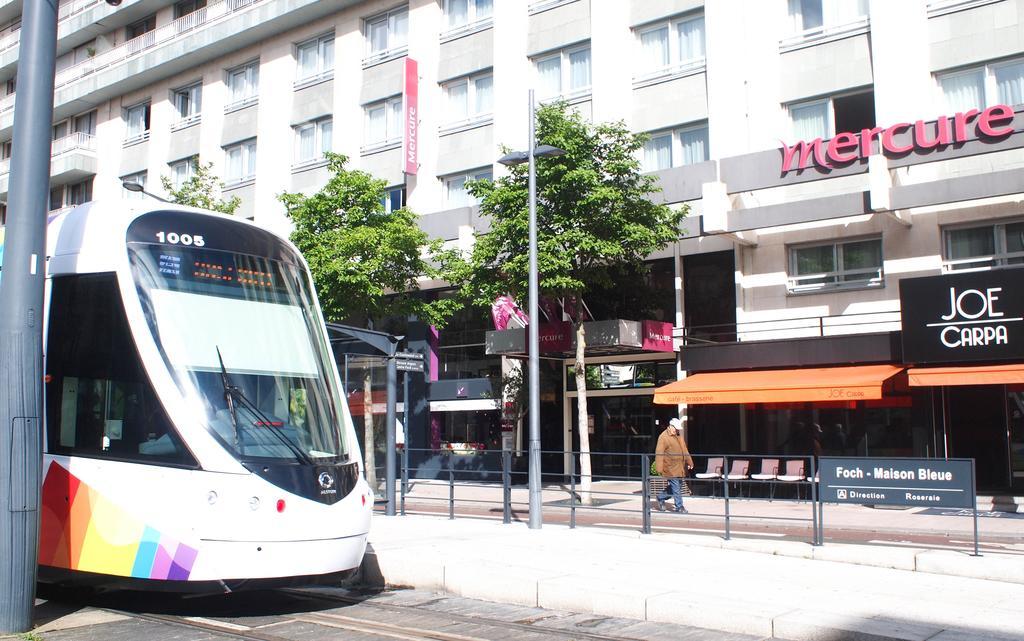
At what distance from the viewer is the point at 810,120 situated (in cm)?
2259

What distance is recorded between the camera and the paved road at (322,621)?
25.9ft

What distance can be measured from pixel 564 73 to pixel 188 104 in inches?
682

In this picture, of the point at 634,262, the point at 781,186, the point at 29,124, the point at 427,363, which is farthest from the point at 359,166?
the point at 29,124

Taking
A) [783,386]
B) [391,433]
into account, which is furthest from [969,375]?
[391,433]

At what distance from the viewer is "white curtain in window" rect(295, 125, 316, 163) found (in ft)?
108

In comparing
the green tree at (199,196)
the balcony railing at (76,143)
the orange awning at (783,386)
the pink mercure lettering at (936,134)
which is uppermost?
the balcony railing at (76,143)

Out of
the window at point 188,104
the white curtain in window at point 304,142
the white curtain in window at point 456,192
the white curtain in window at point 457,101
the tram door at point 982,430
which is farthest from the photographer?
the window at point 188,104

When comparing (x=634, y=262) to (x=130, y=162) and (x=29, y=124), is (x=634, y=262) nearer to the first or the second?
(x=29, y=124)

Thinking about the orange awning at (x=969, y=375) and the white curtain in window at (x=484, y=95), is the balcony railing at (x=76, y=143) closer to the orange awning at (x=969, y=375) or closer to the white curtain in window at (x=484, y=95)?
the white curtain in window at (x=484, y=95)

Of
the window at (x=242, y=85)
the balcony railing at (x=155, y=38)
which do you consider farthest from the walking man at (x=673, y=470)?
the balcony railing at (x=155, y=38)

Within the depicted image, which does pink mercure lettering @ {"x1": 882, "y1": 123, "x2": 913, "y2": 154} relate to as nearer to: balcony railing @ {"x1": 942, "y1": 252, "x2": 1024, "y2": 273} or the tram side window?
balcony railing @ {"x1": 942, "y1": 252, "x2": 1024, "y2": 273}

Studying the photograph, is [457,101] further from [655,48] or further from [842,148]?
[842,148]

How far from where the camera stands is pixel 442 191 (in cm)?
2947

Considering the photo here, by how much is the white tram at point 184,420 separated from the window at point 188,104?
2893 cm
